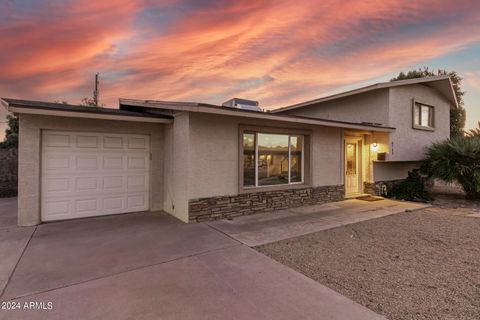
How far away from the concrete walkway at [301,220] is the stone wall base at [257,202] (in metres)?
0.26

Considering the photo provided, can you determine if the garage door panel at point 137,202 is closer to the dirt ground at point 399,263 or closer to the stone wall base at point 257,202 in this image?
the stone wall base at point 257,202

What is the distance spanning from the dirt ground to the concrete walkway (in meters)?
0.40

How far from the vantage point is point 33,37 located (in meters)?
8.07

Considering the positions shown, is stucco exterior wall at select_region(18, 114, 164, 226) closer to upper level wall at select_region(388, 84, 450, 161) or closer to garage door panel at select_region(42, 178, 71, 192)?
garage door panel at select_region(42, 178, 71, 192)

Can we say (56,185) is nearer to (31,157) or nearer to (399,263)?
(31,157)

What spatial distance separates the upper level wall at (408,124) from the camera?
10648mm

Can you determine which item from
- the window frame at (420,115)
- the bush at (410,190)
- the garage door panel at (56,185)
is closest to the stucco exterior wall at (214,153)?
the garage door panel at (56,185)

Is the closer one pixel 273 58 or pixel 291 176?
pixel 291 176

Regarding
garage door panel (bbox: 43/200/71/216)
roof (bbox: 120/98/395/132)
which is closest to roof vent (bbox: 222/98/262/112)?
roof (bbox: 120/98/395/132)

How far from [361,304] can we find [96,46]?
10.2 m

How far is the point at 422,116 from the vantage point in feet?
40.4

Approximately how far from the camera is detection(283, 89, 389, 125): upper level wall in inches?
425

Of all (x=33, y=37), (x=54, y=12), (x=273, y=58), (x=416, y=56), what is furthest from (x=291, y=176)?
(x=33, y=37)

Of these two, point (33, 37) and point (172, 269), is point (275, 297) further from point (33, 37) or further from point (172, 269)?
point (33, 37)
